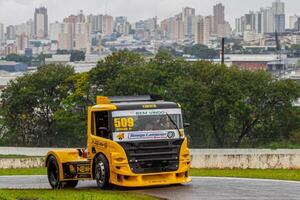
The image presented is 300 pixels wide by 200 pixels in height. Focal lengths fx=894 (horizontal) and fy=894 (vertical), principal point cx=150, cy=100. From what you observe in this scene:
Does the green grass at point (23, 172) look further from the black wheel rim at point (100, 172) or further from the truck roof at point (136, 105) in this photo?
the truck roof at point (136, 105)

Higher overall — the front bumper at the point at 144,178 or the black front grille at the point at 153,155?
the black front grille at the point at 153,155

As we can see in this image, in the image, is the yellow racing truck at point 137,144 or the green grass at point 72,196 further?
the yellow racing truck at point 137,144

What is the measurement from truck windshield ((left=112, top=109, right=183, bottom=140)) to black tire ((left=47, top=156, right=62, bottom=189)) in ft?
9.23

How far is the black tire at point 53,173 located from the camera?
24172mm

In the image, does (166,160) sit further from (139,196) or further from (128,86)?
(128,86)

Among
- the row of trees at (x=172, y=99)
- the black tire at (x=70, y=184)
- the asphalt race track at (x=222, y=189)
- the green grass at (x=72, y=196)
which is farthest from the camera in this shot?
the row of trees at (x=172, y=99)

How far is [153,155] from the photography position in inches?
878

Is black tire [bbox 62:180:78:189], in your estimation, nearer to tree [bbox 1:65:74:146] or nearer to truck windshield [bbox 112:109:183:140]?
truck windshield [bbox 112:109:183:140]

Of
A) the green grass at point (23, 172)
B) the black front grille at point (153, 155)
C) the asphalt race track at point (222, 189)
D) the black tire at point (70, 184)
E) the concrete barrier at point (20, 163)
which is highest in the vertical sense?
the black front grille at point (153, 155)

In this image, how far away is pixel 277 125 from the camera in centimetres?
6550

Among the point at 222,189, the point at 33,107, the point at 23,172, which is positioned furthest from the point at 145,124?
the point at 33,107

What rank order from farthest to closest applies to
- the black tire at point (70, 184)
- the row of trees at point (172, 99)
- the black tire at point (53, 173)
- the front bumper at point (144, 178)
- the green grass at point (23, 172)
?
the row of trees at point (172, 99) → the green grass at point (23, 172) → the black tire at point (70, 184) → the black tire at point (53, 173) → the front bumper at point (144, 178)

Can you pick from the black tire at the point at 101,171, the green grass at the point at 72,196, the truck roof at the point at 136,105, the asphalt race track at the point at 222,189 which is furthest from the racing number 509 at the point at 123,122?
the green grass at the point at 72,196

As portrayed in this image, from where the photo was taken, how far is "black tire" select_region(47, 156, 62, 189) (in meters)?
24.2
